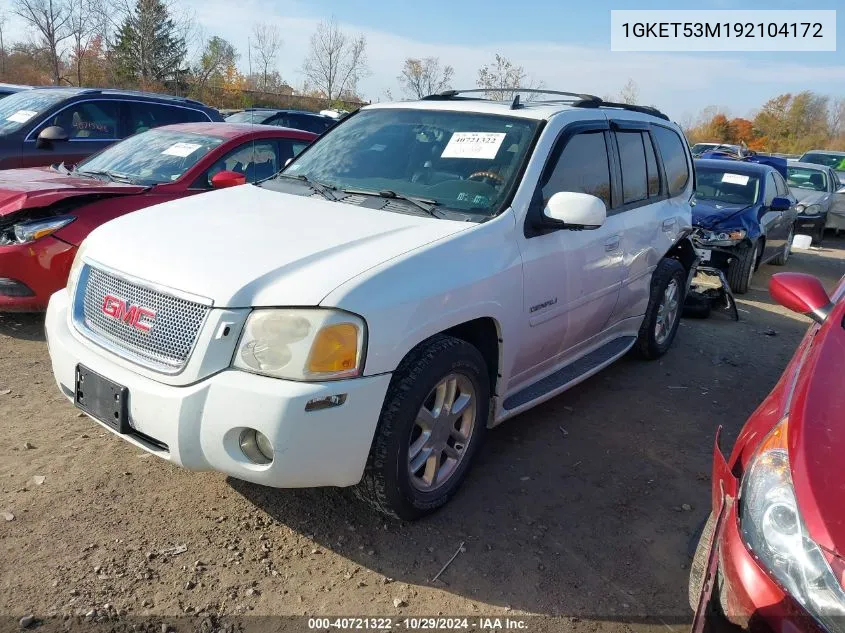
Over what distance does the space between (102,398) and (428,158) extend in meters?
2.04

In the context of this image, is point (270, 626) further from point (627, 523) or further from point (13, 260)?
point (13, 260)

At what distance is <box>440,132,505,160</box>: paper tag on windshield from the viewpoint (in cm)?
357

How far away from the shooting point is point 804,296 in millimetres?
2779

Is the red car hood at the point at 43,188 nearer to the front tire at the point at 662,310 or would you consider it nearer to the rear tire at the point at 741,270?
the front tire at the point at 662,310

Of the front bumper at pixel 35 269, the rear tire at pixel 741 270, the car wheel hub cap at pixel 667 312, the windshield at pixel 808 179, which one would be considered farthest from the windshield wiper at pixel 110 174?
the windshield at pixel 808 179

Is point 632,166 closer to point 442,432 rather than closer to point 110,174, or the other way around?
point 442,432

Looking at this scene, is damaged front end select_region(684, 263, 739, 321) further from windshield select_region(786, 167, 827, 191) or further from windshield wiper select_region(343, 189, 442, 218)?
windshield select_region(786, 167, 827, 191)

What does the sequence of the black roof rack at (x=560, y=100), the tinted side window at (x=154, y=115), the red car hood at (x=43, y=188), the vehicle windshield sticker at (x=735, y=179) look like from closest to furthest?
the black roof rack at (x=560, y=100) < the red car hood at (x=43, y=188) < the tinted side window at (x=154, y=115) < the vehicle windshield sticker at (x=735, y=179)

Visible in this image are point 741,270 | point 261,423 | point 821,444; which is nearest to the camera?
point 821,444

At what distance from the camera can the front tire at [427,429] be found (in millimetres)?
2693

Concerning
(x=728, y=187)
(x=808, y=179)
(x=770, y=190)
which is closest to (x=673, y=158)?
(x=728, y=187)

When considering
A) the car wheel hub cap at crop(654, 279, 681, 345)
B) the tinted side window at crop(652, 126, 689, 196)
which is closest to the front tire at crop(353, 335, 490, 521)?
the car wheel hub cap at crop(654, 279, 681, 345)

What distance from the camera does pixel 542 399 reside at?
3.67 m

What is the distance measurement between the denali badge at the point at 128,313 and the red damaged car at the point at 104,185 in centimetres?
208
